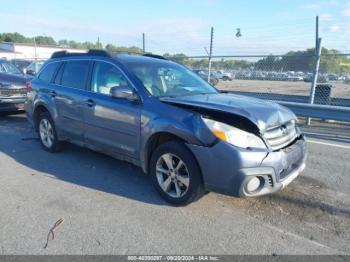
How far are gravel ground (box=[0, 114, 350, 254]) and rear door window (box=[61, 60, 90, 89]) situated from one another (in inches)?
50.6

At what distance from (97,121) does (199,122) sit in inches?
70.4

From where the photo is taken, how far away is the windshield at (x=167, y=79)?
169 inches

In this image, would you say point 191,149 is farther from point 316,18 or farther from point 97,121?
point 316,18

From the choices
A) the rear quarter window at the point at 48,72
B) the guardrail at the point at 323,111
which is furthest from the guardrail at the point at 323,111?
the rear quarter window at the point at 48,72

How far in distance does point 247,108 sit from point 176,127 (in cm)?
83

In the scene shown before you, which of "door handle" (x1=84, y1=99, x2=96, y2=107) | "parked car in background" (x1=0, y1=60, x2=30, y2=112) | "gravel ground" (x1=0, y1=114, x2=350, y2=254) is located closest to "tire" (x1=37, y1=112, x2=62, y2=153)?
"gravel ground" (x1=0, y1=114, x2=350, y2=254)

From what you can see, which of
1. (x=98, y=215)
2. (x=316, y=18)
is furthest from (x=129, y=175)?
(x=316, y=18)

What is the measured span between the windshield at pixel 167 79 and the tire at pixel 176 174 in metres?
0.80

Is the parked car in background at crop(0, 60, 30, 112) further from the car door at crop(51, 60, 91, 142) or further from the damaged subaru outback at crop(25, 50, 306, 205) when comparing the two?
the damaged subaru outback at crop(25, 50, 306, 205)

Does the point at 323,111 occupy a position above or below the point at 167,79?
below

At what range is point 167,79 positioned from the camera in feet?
15.2

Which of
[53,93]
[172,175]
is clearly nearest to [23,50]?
[53,93]

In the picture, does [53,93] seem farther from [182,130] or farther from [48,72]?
[182,130]

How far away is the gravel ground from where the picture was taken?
9.99 ft
